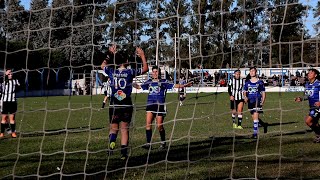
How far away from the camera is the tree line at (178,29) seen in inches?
261

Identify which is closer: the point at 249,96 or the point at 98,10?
the point at 98,10

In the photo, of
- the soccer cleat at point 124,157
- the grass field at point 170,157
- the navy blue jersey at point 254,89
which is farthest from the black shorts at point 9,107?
the navy blue jersey at point 254,89

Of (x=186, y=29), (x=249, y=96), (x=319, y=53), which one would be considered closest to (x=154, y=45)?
(x=186, y=29)

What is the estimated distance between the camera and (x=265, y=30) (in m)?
6.62

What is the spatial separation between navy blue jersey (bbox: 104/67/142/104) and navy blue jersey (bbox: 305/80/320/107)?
3.76 m

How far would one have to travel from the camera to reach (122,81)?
8188mm

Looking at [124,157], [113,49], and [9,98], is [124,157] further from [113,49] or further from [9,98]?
[9,98]

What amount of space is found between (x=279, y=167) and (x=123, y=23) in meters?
3.02

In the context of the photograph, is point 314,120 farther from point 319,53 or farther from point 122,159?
point 122,159

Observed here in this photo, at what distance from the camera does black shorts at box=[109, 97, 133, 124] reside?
320 inches

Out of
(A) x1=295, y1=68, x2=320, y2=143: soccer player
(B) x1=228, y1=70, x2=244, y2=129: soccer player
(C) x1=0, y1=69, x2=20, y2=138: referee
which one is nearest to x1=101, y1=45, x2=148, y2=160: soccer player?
(A) x1=295, y1=68, x2=320, y2=143: soccer player

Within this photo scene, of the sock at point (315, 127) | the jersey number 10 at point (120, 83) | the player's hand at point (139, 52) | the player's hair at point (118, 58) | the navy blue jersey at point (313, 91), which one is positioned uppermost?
the player's hand at point (139, 52)

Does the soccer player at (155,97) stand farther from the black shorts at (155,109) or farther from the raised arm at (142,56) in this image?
the raised arm at (142,56)

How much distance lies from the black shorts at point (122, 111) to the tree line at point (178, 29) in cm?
108
